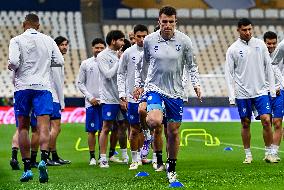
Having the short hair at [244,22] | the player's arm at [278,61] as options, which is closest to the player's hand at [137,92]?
the short hair at [244,22]

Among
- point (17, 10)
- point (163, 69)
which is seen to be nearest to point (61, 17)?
point (17, 10)

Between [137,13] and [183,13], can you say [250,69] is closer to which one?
[137,13]

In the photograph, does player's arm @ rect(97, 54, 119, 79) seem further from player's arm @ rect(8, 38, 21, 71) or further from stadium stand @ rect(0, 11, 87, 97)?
stadium stand @ rect(0, 11, 87, 97)

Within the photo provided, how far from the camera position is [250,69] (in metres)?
13.7

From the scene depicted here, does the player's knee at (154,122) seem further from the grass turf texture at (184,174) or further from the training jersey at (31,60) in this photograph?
the training jersey at (31,60)

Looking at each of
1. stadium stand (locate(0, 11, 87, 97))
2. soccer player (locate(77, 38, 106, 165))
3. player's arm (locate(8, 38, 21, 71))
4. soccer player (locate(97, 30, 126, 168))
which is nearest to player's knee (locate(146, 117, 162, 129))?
player's arm (locate(8, 38, 21, 71))

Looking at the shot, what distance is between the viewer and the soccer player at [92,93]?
572 inches

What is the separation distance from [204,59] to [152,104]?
3145cm

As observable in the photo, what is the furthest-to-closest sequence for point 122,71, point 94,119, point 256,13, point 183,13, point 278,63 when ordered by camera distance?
point 256,13, point 183,13, point 94,119, point 278,63, point 122,71

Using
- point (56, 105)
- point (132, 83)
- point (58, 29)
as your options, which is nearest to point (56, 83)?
point (56, 105)

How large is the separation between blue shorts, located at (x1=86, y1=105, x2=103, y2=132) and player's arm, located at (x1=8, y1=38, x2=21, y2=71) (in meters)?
3.77

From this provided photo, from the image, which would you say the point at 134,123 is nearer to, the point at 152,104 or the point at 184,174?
the point at 184,174

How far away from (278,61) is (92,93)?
3.31 m

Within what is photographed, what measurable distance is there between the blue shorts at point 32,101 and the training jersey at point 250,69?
3657 millimetres
